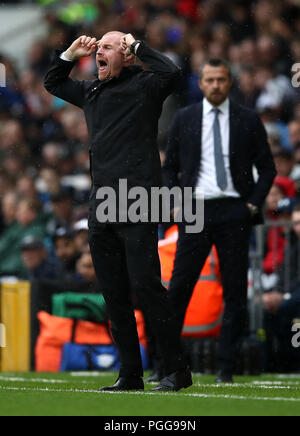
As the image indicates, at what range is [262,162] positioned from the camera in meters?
8.52

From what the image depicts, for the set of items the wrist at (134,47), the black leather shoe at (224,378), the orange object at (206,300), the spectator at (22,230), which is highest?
the wrist at (134,47)

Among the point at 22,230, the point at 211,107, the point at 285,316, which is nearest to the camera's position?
the point at 211,107

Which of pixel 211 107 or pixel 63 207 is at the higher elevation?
pixel 211 107

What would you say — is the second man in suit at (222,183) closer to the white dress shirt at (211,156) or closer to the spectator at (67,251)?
the white dress shirt at (211,156)

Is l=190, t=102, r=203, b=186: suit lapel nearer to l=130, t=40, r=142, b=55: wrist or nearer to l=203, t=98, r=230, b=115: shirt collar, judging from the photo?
l=203, t=98, r=230, b=115: shirt collar

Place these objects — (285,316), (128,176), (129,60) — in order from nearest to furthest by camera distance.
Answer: (128,176) < (129,60) < (285,316)

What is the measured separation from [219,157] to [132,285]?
1.94 meters

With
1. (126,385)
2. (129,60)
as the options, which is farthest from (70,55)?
(126,385)

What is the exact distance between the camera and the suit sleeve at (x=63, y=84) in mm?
7094

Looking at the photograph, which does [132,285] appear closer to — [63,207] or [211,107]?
[211,107]

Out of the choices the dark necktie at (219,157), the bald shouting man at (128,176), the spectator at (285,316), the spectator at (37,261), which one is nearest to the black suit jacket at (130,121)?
the bald shouting man at (128,176)

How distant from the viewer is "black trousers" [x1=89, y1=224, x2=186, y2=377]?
264 inches

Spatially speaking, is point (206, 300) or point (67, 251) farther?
point (67, 251)
